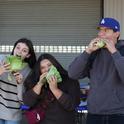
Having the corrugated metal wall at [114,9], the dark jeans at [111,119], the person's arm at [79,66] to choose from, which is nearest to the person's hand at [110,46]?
the person's arm at [79,66]

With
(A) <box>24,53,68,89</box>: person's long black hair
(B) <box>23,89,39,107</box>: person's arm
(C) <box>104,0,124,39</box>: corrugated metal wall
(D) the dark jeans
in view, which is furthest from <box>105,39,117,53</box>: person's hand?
(C) <box>104,0,124,39</box>: corrugated metal wall

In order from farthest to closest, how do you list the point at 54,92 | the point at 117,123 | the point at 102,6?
the point at 102,6, the point at 54,92, the point at 117,123

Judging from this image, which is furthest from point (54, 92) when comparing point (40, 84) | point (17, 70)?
point (17, 70)

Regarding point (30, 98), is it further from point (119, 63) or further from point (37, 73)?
point (119, 63)

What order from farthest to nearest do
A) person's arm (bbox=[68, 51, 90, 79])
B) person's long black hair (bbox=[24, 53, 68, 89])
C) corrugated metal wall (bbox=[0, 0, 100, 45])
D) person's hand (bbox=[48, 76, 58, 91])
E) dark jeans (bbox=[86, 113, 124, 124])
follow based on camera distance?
corrugated metal wall (bbox=[0, 0, 100, 45]) < person's long black hair (bbox=[24, 53, 68, 89]) < person's hand (bbox=[48, 76, 58, 91]) < person's arm (bbox=[68, 51, 90, 79]) < dark jeans (bbox=[86, 113, 124, 124])

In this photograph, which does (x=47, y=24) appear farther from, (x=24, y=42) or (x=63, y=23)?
(x=24, y=42)

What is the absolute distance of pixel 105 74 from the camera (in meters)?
4.24

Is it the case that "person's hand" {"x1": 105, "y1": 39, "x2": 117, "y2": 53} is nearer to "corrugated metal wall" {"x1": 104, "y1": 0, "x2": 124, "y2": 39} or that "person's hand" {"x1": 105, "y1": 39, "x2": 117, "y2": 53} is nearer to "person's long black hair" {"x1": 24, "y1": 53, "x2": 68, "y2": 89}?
"person's long black hair" {"x1": 24, "y1": 53, "x2": 68, "y2": 89}

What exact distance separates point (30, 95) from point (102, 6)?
305 cm

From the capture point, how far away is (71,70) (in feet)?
14.3

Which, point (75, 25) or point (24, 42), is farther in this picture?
point (75, 25)

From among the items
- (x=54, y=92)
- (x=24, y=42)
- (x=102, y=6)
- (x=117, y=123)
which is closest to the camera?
(x=117, y=123)

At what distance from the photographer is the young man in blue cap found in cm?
418

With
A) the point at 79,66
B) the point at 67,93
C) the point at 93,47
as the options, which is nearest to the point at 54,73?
the point at 67,93
